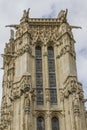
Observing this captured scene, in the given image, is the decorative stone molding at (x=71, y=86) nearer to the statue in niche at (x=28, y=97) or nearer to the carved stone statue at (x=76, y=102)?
the carved stone statue at (x=76, y=102)

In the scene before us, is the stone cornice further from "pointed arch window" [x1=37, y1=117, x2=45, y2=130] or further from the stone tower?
"pointed arch window" [x1=37, y1=117, x2=45, y2=130]

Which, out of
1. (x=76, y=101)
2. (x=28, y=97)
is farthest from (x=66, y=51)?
(x=28, y=97)

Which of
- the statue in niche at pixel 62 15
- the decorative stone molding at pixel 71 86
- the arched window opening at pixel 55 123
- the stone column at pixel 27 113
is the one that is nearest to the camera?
the stone column at pixel 27 113

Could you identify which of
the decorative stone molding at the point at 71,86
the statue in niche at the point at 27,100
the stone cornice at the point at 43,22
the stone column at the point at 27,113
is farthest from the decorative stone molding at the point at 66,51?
the stone column at the point at 27,113

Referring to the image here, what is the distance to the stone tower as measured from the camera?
38469mm

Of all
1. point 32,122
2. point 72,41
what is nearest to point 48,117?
point 32,122

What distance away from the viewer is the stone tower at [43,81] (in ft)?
126

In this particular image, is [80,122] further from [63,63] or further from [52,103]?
[63,63]

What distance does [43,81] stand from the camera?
140 ft

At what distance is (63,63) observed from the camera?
43406 millimetres

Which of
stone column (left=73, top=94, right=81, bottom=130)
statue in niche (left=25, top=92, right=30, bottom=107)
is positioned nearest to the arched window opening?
stone column (left=73, top=94, right=81, bottom=130)

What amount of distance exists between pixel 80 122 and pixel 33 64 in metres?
8.94

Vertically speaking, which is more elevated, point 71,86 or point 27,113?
point 71,86

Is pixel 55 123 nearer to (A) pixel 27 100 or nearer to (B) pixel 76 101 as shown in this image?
(B) pixel 76 101
